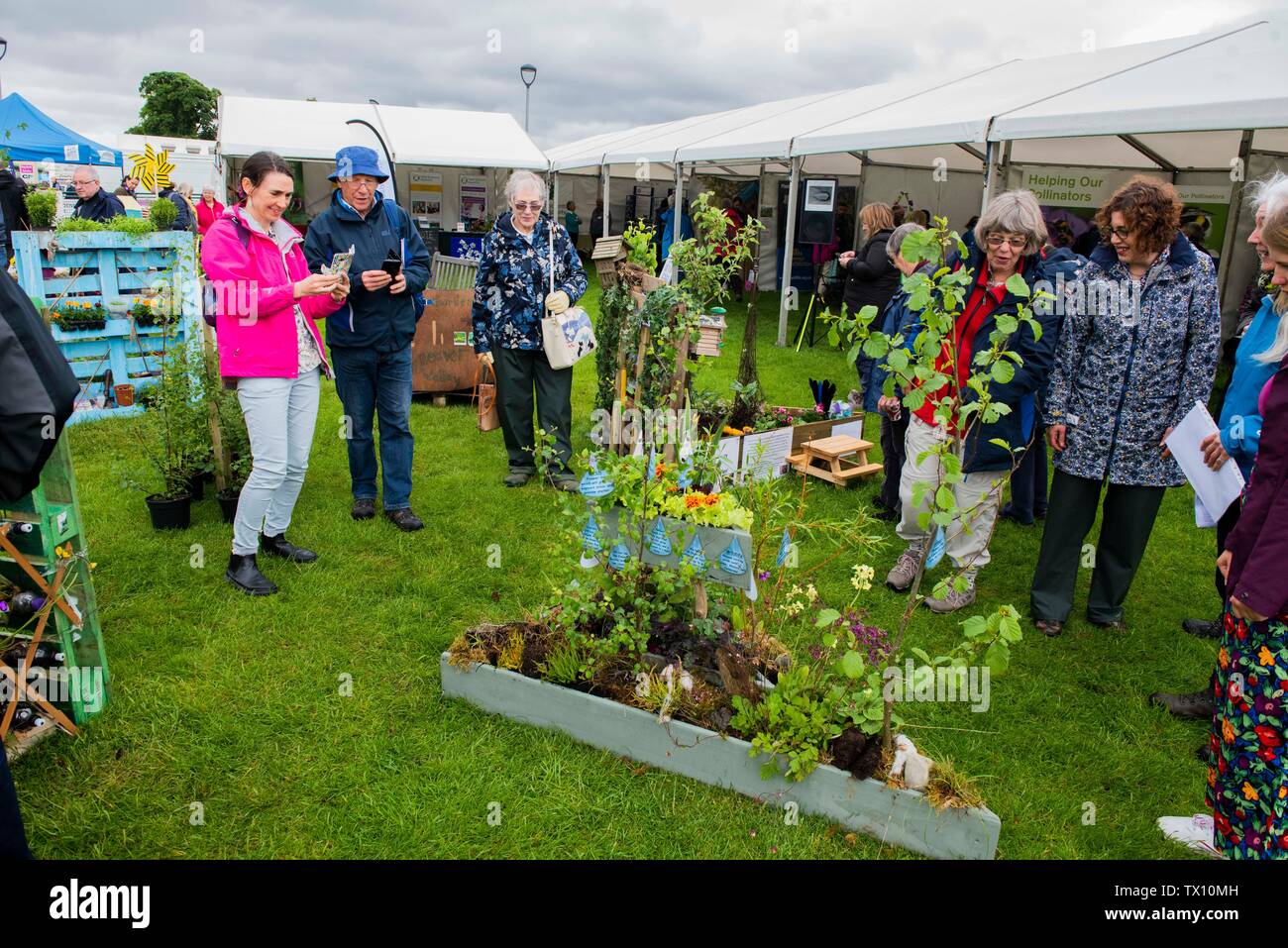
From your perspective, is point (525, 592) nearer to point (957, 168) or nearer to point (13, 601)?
point (13, 601)

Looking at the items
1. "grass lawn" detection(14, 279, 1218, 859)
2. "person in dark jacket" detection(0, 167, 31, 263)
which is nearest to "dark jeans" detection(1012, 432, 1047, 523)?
"grass lawn" detection(14, 279, 1218, 859)

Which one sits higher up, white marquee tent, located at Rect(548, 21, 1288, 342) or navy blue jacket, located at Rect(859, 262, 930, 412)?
white marquee tent, located at Rect(548, 21, 1288, 342)

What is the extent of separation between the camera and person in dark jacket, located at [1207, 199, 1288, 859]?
207 centimetres

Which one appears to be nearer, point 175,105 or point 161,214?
point 161,214

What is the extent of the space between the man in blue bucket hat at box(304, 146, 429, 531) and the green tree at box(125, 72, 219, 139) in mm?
60668

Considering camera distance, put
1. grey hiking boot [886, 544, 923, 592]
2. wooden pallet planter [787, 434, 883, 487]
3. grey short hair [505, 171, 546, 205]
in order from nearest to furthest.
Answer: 1. grey hiking boot [886, 544, 923, 592]
2. grey short hair [505, 171, 546, 205]
3. wooden pallet planter [787, 434, 883, 487]

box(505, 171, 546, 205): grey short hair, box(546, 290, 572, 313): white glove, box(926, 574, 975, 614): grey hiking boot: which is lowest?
box(926, 574, 975, 614): grey hiking boot

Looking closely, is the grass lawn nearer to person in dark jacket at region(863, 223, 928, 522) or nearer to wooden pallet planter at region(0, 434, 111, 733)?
wooden pallet planter at region(0, 434, 111, 733)

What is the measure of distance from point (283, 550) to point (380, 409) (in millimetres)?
975

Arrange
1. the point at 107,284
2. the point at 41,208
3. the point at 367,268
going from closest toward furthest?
the point at 367,268 → the point at 107,284 → the point at 41,208

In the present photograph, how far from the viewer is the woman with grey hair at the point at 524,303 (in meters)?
5.48

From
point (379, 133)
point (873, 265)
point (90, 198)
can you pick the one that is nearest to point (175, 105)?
point (379, 133)

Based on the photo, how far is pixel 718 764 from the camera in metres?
2.85

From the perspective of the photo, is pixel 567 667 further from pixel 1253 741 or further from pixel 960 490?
pixel 960 490
